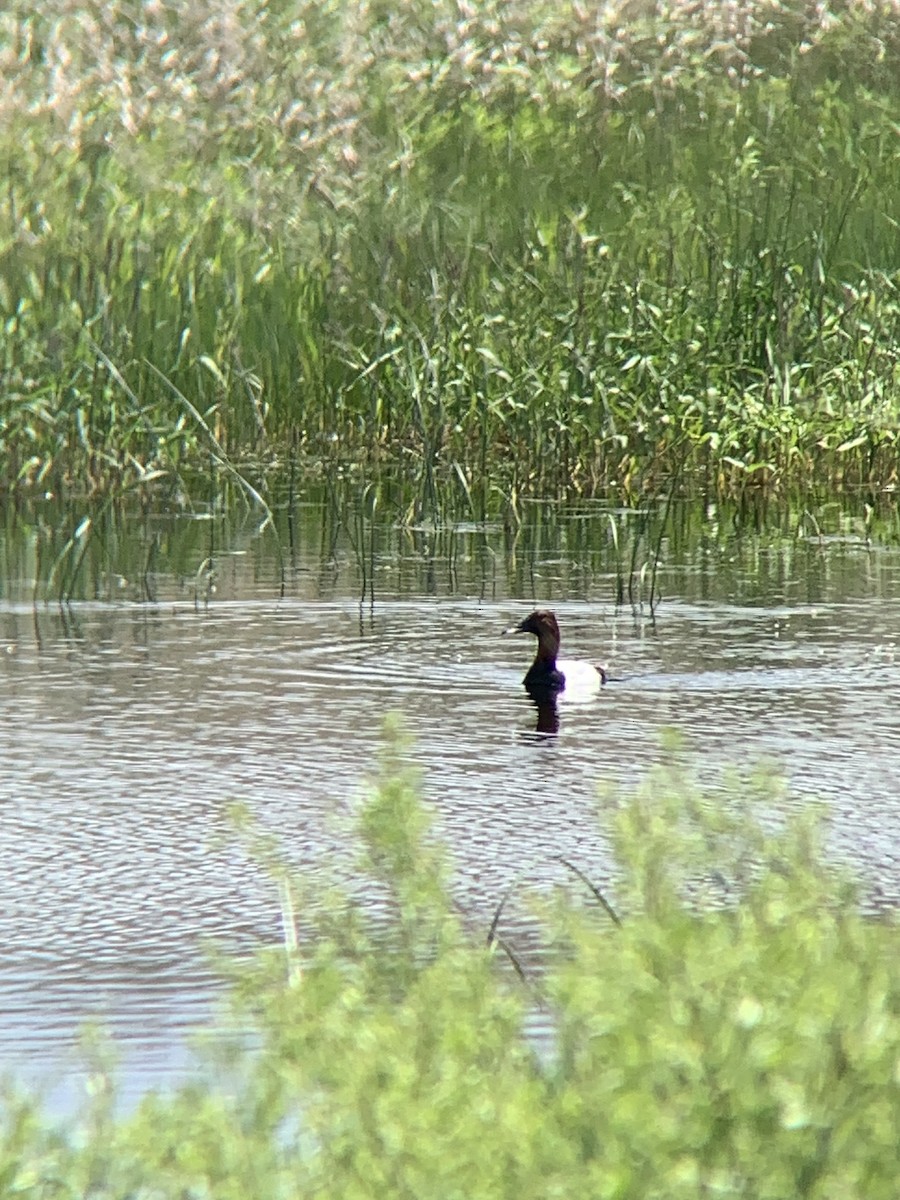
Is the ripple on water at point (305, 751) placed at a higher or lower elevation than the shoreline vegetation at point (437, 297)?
lower

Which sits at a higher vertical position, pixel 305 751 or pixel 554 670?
pixel 554 670

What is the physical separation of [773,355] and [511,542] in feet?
7.24

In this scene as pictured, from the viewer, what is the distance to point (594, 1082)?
127 inches

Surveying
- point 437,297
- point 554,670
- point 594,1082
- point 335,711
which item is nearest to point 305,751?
point 335,711

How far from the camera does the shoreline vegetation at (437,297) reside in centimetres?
1242

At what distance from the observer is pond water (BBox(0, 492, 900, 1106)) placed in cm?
573

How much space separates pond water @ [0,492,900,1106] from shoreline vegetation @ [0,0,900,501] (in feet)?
2.00

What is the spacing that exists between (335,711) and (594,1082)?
5.05 metres

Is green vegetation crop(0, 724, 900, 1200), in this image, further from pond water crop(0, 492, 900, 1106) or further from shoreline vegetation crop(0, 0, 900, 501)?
shoreline vegetation crop(0, 0, 900, 501)

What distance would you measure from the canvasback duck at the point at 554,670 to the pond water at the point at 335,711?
0.32 feet

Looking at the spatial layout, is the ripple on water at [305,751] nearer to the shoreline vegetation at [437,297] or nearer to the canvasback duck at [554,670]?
the canvasback duck at [554,670]

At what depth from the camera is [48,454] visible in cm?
1202

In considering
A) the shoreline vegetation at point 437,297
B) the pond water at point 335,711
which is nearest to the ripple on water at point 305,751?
the pond water at point 335,711

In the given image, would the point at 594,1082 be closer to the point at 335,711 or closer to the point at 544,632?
the point at 335,711
